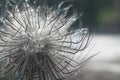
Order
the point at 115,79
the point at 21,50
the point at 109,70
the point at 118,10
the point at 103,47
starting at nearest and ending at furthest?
the point at 21,50
the point at 115,79
the point at 109,70
the point at 103,47
the point at 118,10

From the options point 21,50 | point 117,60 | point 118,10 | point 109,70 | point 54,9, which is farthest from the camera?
point 118,10

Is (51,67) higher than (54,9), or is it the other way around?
(54,9)

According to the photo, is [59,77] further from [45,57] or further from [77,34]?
[77,34]

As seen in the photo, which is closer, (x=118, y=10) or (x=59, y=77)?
Result: (x=59, y=77)

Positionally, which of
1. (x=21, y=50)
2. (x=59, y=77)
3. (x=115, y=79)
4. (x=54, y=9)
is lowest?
(x=115, y=79)

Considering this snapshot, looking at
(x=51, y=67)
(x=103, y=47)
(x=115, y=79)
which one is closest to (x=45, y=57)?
(x=51, y=67)

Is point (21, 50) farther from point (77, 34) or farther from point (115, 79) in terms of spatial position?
point (115, 79)
